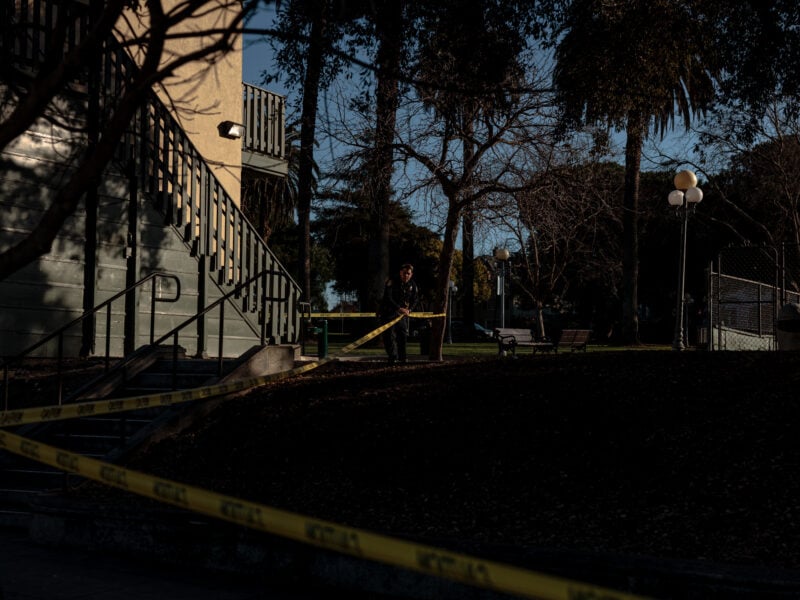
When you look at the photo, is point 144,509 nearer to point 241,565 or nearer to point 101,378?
point 241,565

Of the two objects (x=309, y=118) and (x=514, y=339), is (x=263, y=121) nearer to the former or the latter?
(x=309, y=118)

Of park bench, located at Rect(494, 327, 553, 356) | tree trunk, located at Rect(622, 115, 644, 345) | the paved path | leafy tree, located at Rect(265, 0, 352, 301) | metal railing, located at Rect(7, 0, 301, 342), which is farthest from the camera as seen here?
tree trunk, located at Rect(622, 115, 644, 345)

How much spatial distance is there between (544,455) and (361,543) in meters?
4.41

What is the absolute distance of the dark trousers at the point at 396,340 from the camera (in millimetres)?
14109

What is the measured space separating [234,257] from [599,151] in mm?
7896

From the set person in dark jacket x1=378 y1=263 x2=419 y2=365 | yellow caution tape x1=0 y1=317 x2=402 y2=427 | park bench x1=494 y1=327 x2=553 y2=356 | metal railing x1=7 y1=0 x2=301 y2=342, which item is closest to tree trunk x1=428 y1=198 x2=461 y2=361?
park bench x1=494 y1=327 x2=553 y2=356

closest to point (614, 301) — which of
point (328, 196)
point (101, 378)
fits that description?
point (328, 196)

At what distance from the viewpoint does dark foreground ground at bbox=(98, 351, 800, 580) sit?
626 centimetres

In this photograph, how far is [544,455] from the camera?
7.52 metres

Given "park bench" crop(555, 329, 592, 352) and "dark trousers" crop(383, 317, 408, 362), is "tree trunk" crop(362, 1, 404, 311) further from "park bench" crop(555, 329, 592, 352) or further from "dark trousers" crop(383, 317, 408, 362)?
"park bench" crop(555, 329, 592, 352)

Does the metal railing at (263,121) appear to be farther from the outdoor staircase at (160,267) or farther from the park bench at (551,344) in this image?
the park bench at (551,344)

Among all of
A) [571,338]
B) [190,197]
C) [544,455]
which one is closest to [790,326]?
[544,455]

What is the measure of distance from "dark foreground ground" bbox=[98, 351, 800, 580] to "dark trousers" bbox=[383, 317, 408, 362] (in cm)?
377

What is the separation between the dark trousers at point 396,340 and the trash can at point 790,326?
219 inches
